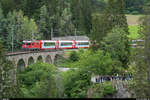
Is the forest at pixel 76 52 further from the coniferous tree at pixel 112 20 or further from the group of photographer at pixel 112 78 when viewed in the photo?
the group of photographer at pixel 112 78

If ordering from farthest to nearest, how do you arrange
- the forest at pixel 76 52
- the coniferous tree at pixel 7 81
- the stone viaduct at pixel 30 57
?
the stone viaduct at pixel 30 57 < the coniferous tree at pixel 7 81 < the forest at pixel 76 52

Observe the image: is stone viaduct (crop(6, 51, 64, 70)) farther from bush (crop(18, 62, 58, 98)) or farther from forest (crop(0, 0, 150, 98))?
bush (crop(18, 62, 58, 98))

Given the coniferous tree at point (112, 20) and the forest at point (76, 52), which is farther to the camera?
the coniferous tree at point (112, 20)

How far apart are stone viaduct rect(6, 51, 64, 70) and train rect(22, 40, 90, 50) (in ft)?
6.39

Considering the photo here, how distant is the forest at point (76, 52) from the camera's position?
1168 inches

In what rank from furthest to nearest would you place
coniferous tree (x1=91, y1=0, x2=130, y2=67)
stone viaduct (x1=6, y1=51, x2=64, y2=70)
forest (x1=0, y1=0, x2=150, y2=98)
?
coniferous tree (x1=91, y1=0, x2=130, y2=67)
stone viaduct (x1=6, y1=51, x2=64, y2=70)
forest (x1=0, y1=0, x2=150, y2=98)

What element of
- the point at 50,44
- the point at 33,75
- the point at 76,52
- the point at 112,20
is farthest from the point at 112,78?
the point at 50,44

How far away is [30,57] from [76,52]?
11.7 m

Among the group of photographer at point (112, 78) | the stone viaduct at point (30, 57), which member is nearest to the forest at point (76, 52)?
the group of photographer at point (112, 78)

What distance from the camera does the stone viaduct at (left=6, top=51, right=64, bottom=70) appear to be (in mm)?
50000

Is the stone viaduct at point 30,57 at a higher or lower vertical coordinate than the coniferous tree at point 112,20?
lower

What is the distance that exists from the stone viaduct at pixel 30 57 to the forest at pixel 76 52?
1.77 m

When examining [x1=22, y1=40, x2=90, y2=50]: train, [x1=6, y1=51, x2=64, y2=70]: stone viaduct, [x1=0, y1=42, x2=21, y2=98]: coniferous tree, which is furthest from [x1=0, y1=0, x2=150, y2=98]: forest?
[x1=22, y1=40, x2=90, y2=50]: train

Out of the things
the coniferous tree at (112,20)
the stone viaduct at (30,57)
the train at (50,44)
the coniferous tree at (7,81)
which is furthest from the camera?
the train at (50,44)
